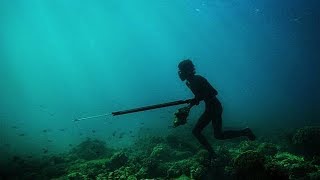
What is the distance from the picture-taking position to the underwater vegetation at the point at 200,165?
7.96 metres

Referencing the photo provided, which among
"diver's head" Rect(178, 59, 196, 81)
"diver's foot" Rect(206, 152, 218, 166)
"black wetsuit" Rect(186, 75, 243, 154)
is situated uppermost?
"diver's head" Rect(178, 59, 196, 81)

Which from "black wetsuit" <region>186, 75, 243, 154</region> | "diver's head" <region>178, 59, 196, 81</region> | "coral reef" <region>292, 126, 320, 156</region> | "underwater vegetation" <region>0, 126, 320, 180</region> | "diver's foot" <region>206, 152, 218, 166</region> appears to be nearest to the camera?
"underwater vegetation" <region>0, 126, 320, 180</region>

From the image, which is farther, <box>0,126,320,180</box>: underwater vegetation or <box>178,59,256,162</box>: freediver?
<box>178,59,256,162</box>: freediver

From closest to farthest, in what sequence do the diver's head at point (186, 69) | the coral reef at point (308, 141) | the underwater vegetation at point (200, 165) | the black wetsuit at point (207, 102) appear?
1. the underwater vegetation at point (200, 165)
2. the black wetsuit at point (207, 102)
3. the diver's head at point (186, 69)
4. the coral reef at point (308, 141)

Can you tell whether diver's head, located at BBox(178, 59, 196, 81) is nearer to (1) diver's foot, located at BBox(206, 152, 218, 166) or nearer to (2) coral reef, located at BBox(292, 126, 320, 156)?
(1) diver's foot, located at BBox(206, 152, 218, 166)

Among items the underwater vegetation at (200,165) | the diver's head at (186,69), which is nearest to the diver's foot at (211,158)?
the underwater vegetation at (200,165)

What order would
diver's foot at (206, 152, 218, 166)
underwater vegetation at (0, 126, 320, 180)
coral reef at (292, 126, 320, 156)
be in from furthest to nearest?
coral reef at (292, 126, 320, 156)
diver's foot at (206, 152, 218, 166)
underwater vegetation at (0, 126, 320, 180)

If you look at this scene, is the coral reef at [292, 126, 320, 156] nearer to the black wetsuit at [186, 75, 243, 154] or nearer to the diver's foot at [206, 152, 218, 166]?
the black wetsuit at [186, 75, 243, 154]

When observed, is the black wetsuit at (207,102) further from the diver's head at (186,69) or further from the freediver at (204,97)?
the diver's head at (186,69)

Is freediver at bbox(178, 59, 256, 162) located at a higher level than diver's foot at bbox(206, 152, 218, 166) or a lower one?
higher

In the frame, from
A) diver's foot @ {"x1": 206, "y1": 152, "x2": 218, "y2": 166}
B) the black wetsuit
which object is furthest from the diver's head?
→ diver's foot @ {"x1": 206, "y1": 152, "x2": 218, "y2": 166}

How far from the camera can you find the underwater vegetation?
796 centimetres

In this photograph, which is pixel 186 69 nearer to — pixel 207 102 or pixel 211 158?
pixel 207 102

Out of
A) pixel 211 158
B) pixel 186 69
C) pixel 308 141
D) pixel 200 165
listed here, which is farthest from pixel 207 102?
pixel 308 141
